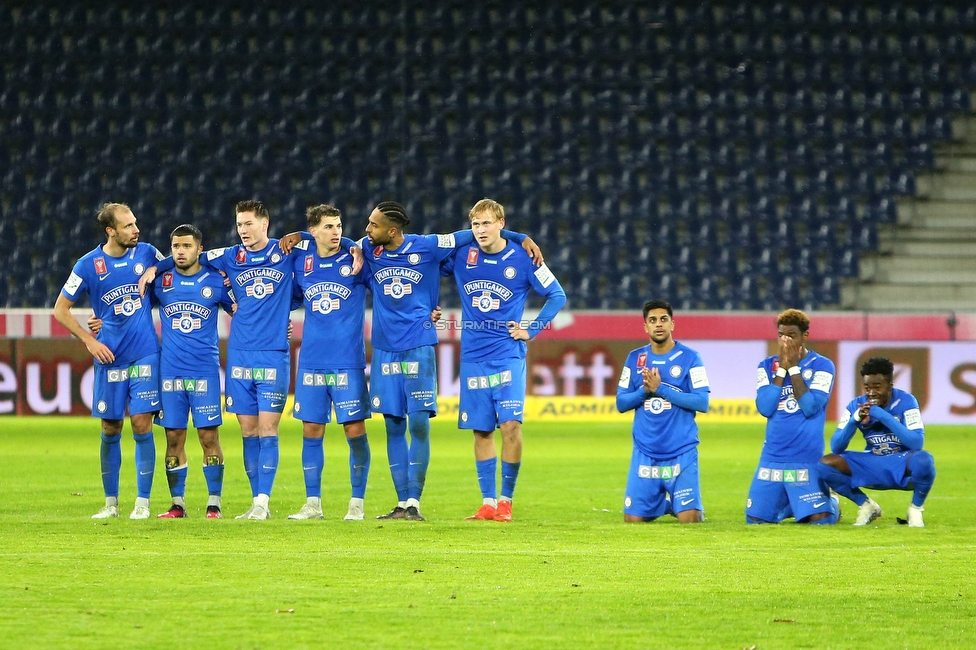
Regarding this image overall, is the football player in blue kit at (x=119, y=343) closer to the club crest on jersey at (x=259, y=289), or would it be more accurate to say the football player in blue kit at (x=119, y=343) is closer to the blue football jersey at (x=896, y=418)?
the club crest on jersey at (x=259, y=289)

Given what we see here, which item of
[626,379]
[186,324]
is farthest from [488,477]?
[186,324]

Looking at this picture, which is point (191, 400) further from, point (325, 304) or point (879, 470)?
point (879, 470)

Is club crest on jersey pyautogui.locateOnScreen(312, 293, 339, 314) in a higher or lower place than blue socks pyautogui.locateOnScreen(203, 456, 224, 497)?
higher

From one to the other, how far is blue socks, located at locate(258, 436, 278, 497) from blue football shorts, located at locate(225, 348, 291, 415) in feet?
0.65

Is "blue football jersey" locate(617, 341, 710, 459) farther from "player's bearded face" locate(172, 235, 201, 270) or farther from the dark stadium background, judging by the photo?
the dark stadium background

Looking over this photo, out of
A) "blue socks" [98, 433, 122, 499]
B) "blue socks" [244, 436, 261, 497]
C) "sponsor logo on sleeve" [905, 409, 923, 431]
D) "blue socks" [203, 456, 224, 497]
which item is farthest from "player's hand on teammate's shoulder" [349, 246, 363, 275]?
"sponsor logo on sleeve" [905, 409, 923, 431]

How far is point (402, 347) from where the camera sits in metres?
7.87

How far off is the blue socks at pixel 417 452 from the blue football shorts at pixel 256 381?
0.79 m

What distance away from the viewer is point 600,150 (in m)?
19.4

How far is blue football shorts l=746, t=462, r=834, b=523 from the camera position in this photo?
8016 millimetres

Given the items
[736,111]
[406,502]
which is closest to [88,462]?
[406,502]

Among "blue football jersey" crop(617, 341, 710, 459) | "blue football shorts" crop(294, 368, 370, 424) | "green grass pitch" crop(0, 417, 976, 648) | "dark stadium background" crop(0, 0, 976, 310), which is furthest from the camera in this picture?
"dark stadium background" crop(0, 0, 976, 310)

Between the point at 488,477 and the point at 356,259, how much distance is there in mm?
1513

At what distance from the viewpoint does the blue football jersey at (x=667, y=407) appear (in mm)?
7941
